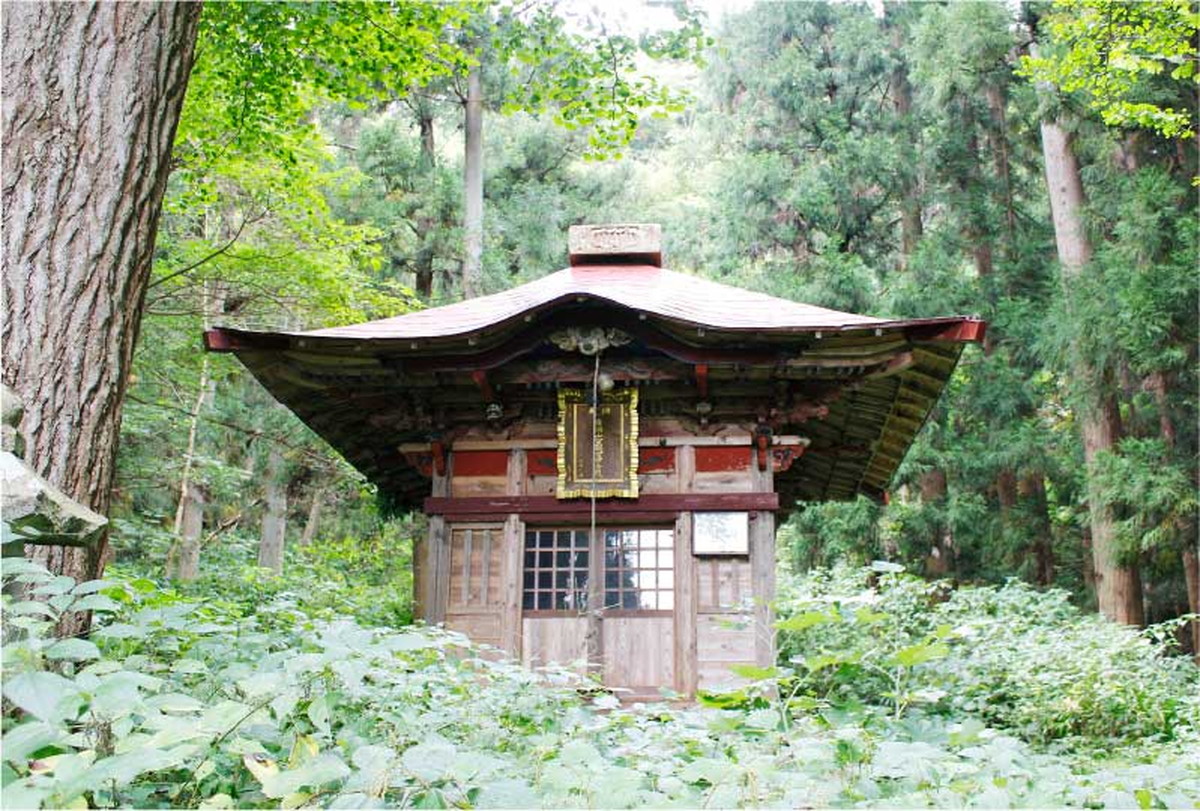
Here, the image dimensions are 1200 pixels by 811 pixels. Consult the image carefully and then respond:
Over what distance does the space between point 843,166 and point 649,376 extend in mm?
14075

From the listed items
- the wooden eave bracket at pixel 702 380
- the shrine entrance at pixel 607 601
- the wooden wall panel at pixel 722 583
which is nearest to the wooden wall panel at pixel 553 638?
the shrine entrance at pixel 607 601

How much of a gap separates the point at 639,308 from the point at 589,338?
566mm

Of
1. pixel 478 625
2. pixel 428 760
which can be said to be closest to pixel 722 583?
pixel 478 625

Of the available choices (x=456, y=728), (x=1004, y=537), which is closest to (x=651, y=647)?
(x=456, y=728)

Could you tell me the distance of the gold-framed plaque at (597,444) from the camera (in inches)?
319

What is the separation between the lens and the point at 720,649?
785cm

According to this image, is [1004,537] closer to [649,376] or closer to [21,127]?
[649,376]

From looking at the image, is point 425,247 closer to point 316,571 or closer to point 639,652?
point 316,571

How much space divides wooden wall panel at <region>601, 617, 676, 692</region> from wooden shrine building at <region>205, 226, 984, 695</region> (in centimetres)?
1

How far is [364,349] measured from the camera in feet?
25.2

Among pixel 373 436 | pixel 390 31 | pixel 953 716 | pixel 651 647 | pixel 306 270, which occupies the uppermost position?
pixel 390 31

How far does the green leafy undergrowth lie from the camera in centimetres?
254

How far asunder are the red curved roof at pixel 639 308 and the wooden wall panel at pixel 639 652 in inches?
96.0

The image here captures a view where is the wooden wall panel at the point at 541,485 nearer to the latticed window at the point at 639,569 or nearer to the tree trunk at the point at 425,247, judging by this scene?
the latticed window at the point at 639,569
